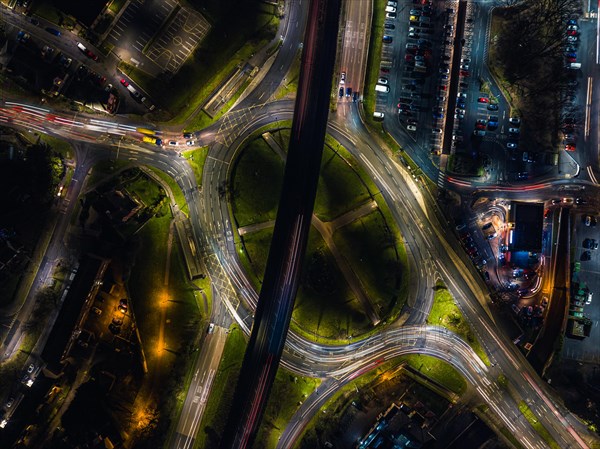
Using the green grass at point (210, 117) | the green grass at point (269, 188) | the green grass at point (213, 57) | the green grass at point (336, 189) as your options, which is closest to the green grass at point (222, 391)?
the green grass at point (269, 188)

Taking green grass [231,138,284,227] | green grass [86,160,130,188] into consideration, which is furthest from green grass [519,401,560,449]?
green grass [86,160,130,188]

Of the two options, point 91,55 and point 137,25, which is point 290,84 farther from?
point 91,55

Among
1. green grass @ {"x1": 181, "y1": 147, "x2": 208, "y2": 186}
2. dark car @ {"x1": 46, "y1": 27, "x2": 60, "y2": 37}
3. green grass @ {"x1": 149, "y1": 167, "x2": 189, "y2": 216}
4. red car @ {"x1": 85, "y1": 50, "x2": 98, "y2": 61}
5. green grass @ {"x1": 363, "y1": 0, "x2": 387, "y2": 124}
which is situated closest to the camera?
dark car @ {"x1": 46, "y1": 27, "x2": 60, "y2": 37}

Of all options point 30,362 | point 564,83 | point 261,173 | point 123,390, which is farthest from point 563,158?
point 30,362

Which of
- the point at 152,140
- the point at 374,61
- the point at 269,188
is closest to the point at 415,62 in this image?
the point at 374,61

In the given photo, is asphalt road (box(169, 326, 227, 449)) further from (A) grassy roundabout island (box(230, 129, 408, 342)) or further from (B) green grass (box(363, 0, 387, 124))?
(B) green grass (box(363, 0, 387, 124))

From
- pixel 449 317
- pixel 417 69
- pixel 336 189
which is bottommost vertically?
pixel 449 317
